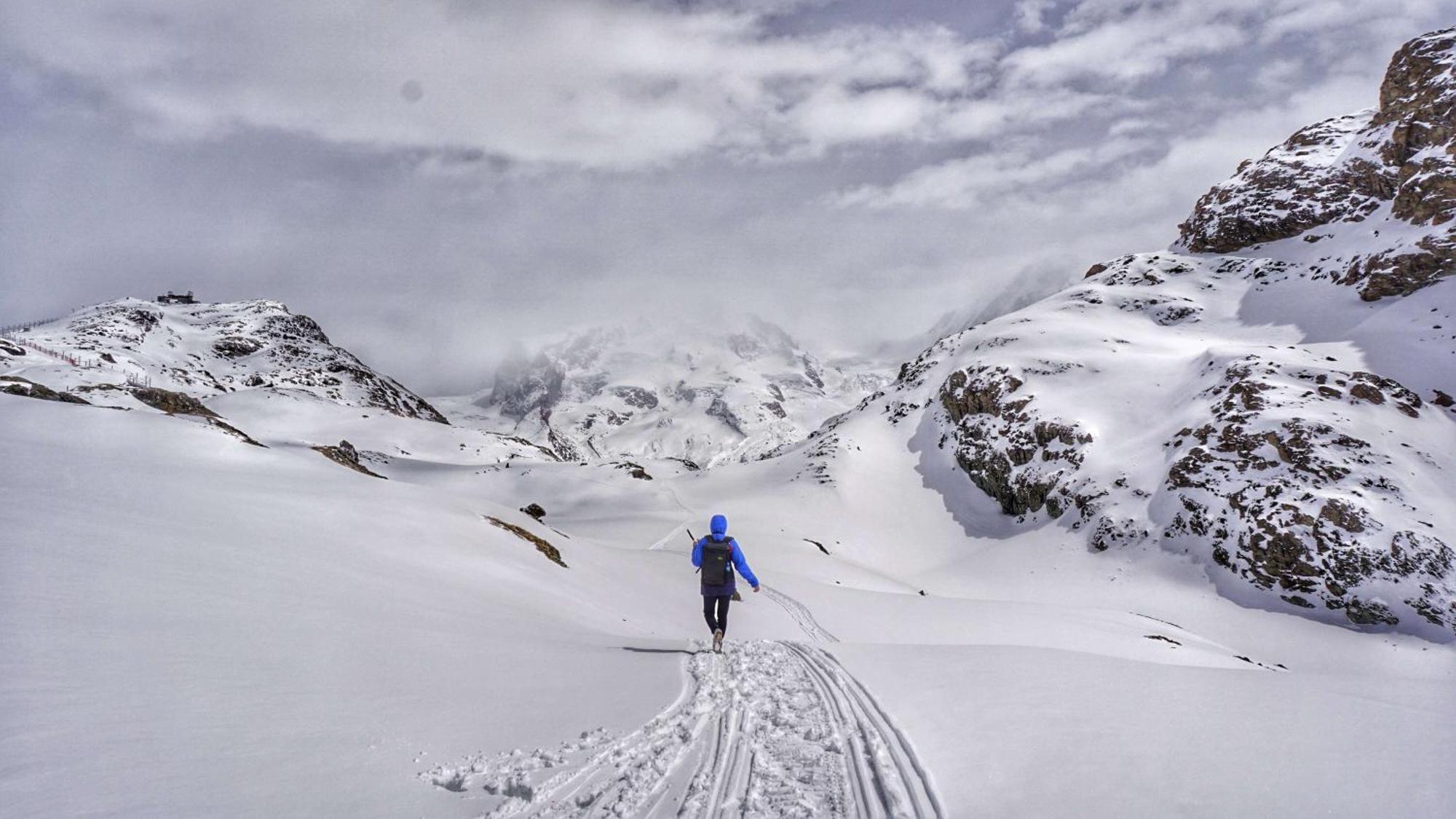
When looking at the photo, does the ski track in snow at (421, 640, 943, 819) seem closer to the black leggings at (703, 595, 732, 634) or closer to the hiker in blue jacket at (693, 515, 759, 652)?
the black leggings at (703, 595, 732, 634)

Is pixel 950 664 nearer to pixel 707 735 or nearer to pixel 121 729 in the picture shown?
pixel 707 735

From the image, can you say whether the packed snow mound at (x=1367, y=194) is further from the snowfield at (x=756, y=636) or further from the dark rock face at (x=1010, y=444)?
the dark rock face at (x=1010, y=444)

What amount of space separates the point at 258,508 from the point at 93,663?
7.82 metres

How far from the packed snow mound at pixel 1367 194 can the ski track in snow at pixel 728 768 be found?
98725 millimetres

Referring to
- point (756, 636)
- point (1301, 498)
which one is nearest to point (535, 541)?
point (756, 636)

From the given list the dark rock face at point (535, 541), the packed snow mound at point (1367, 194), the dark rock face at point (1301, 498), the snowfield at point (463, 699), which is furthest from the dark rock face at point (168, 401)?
the packed snow mound at point (1367, 194)

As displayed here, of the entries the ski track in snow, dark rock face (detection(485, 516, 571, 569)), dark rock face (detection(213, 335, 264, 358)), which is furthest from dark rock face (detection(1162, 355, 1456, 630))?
dark rock face (detection(213, 335, 264, 358))

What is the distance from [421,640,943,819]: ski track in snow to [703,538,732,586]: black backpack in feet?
13.7

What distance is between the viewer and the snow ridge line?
22.3m

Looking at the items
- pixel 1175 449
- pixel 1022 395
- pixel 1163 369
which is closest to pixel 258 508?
pixel 1175 449

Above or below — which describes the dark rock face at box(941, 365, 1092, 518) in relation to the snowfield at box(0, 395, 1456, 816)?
above

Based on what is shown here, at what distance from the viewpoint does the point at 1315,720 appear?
549 centimetres

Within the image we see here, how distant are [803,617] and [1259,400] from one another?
5077 centimetres

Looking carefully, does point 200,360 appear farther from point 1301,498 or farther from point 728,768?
point 1301,498
